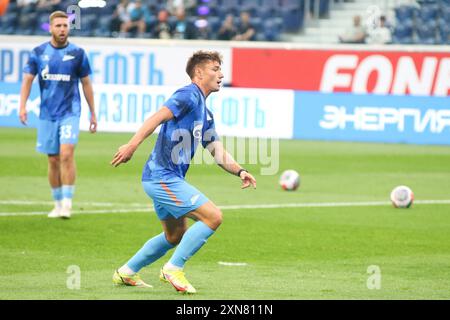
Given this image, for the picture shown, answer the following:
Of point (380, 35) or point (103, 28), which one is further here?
point (103, 28)

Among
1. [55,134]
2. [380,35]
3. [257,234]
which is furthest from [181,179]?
[380,35]

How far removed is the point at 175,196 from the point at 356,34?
66.9 ft

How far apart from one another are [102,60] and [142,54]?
1087 millimetres

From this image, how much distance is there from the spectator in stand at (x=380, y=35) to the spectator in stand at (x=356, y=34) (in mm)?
268

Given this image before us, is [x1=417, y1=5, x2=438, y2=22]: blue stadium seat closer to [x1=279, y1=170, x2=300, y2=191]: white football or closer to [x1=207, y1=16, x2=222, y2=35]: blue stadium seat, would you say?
[x1=207, y1=16, x2=222, y2=35]: blue stadium seat

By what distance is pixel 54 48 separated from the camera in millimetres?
13781

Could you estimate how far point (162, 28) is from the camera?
30406 millimetres

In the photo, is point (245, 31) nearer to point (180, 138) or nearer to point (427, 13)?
point (427, 13)

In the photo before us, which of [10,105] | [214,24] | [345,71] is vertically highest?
[214,24]

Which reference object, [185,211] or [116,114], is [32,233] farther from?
[116,114]

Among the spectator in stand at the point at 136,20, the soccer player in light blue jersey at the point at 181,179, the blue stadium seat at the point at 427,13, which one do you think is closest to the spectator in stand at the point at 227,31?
the spectator in stand at the point at 136,20

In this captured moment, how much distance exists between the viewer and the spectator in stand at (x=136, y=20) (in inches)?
1198

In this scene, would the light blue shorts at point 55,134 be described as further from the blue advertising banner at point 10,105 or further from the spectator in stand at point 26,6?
the spectator in stand at point 26,6
